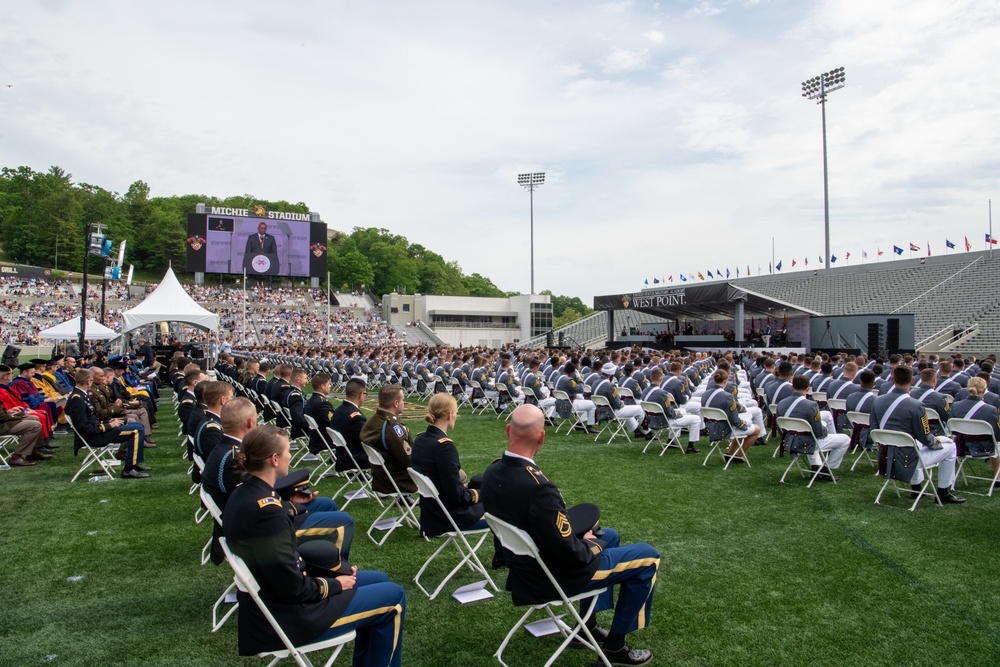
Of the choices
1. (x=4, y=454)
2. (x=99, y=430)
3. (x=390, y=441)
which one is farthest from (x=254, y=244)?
(x=390, y=441)

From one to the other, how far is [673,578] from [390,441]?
2522mm

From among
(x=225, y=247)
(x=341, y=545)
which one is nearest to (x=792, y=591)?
(x=341, y=545)

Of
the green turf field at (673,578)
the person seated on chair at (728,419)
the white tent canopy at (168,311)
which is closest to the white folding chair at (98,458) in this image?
the green turf field at (673,578)

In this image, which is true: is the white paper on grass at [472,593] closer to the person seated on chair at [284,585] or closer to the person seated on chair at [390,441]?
the person seated on chair at [390,441]

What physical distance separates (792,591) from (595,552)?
2112mm

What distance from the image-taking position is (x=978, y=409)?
7035 mm

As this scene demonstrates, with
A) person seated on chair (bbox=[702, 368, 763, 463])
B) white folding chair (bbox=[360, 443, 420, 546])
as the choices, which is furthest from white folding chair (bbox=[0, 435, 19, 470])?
person seated on chair (bbox=[702, 368, 763, 463])

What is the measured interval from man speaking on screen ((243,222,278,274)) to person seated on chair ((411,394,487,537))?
4728cm

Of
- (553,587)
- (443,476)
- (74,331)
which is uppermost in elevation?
(74,331)

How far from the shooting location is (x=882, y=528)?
19.2 ft

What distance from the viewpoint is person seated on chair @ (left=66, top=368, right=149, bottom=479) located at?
780cm

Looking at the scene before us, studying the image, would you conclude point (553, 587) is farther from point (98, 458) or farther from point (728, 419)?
point (98, 458)

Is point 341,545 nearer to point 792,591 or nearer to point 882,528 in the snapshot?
point 792,591

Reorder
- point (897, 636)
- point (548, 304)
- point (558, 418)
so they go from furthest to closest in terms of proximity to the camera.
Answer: point (548, 304) → point (558, 418) → point (897, 636)
